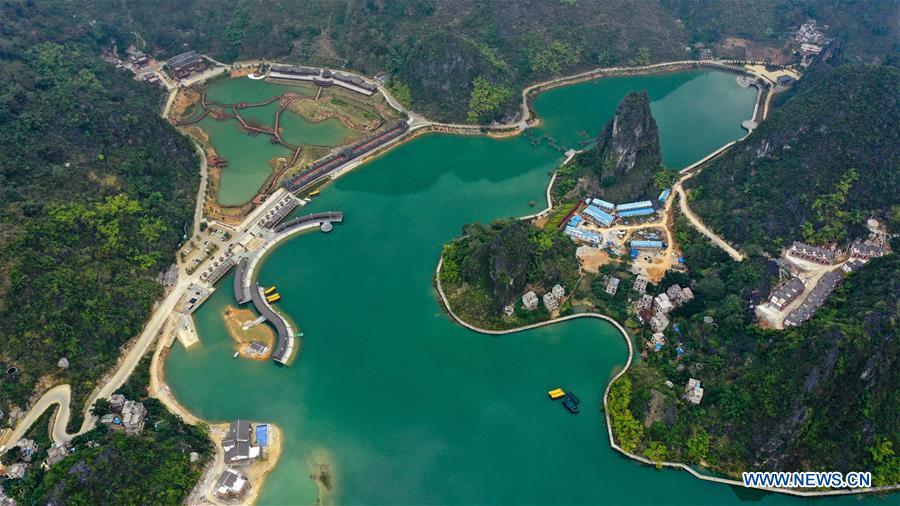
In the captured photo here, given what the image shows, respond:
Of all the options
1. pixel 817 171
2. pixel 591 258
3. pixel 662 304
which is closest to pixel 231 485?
pixel 591 258

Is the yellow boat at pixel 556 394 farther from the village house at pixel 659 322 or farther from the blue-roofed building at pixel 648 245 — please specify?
the blue-roofed building at pixel 648 245

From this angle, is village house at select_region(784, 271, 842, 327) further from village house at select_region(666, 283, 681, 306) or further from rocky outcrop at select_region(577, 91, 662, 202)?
rocky outcrop at select_region(577, 91, 662, 202)

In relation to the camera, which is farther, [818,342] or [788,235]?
[788,235]

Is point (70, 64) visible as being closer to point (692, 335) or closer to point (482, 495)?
point (482, 495)

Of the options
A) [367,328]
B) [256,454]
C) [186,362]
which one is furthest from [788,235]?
[186,362]

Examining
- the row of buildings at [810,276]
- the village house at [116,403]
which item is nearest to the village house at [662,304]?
the row of buildings at [810,276]

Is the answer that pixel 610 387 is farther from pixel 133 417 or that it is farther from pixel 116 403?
pixel 116 403
